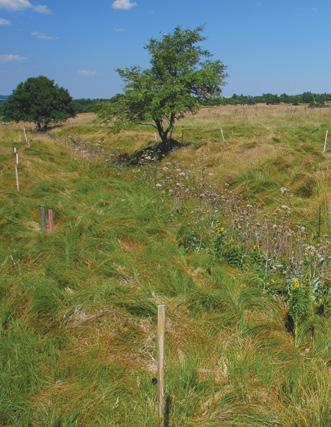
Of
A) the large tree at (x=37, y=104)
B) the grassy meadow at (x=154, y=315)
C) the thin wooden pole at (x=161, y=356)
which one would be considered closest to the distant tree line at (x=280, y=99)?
the large tree at (x=37, y=104)

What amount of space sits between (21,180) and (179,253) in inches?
242

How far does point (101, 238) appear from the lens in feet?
19.9

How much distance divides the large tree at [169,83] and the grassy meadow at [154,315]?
8866 mm

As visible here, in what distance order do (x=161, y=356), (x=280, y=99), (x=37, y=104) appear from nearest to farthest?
(x=161, y=356) < (x=37, y=104) < (x=280, y=99)

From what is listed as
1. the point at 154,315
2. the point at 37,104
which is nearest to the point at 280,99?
the point at 37,104

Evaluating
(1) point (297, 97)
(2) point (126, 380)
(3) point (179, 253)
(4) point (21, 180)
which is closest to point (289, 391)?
(2) point (126, 380)

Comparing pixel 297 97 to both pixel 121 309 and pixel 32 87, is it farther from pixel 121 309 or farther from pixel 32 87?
pixel 121 309

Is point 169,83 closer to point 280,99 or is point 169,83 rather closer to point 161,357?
point 161,357

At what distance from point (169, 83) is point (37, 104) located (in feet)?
75.9

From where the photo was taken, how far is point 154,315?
4074mm

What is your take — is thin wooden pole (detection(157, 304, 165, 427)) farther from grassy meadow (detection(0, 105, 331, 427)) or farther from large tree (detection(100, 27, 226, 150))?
large tree (detection(100, 27, 226, 150))

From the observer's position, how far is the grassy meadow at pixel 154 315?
2.94m

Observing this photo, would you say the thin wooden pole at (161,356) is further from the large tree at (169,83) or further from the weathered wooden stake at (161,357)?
the large tree at (169,83)

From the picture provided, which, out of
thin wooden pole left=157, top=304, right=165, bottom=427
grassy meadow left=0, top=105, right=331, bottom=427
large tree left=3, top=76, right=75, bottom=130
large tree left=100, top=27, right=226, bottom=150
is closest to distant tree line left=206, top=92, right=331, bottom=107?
large tree left=3, top=76, right=75, bottom=130
